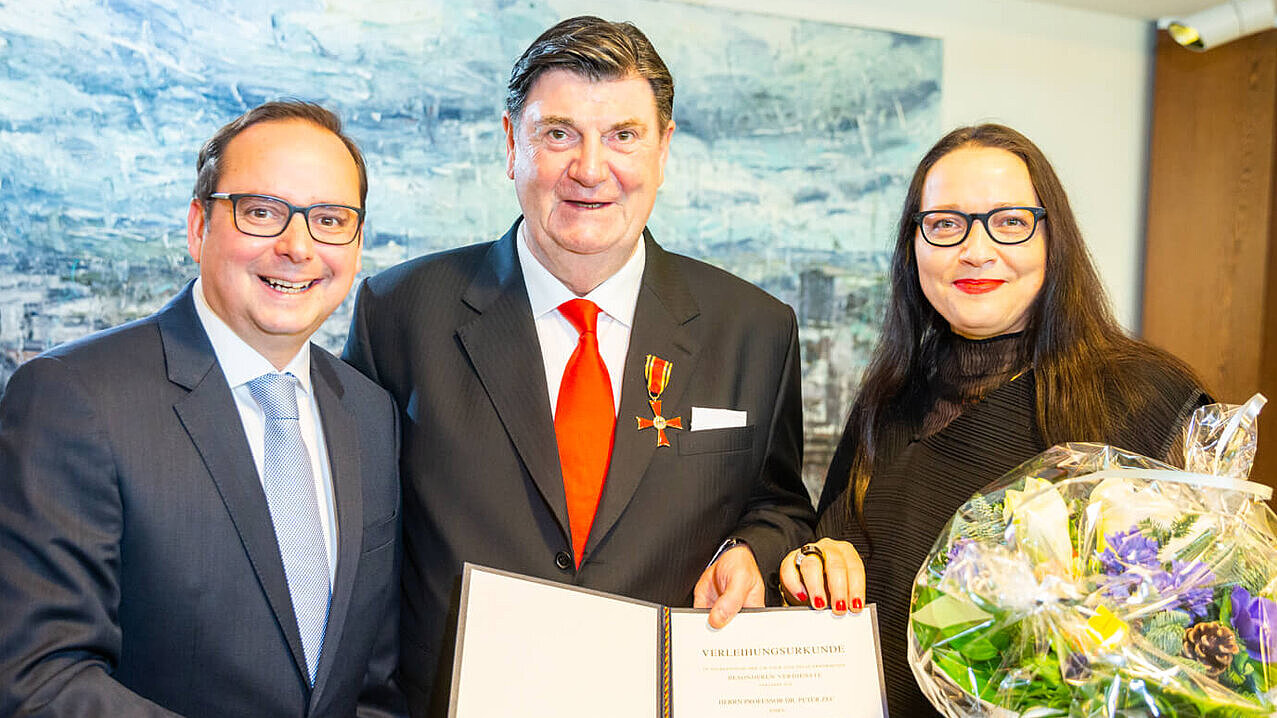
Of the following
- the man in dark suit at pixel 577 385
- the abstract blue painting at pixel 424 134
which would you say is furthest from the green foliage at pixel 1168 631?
the abstract blue painting at pixel 424 134

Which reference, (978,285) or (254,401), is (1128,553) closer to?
(978,285)

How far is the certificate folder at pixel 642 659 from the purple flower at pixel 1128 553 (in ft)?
1.77

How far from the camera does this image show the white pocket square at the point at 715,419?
6.92ft

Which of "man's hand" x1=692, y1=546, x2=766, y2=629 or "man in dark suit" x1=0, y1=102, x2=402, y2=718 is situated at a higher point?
"man in dark suit" x1=0, y1=102, x2=402, y2=718

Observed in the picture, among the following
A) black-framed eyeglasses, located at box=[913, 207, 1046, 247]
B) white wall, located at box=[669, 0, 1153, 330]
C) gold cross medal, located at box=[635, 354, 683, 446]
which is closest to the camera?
black-framed eyeglasses, located at box=[913, 207, 1046, 247]

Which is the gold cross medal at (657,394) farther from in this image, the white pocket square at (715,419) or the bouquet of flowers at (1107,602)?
the bouquet of flowers at (1107,602)

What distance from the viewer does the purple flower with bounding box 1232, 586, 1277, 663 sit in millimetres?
1061

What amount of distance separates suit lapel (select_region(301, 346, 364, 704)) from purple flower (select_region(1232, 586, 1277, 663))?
1318mm

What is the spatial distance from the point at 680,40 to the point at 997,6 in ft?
5.53

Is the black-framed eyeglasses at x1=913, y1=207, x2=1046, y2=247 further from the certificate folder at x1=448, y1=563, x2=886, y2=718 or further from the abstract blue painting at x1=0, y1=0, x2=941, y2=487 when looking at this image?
the abstract blue painting at x1=0, y1=0, x2=941, y2=487

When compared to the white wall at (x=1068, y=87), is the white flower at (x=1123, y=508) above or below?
below

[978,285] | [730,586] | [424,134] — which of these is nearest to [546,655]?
[730,586]

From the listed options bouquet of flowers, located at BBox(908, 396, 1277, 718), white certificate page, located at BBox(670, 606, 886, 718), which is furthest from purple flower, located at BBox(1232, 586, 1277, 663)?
white certificate page, located at BBox(670, 606, 886, 718)

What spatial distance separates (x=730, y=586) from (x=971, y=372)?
2.37 feet
